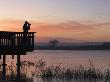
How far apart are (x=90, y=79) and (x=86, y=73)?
49.9 inches

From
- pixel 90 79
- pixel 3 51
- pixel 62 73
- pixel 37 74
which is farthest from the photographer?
pixel 37 74

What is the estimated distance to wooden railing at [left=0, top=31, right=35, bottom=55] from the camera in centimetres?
3109

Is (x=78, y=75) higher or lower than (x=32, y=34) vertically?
lower

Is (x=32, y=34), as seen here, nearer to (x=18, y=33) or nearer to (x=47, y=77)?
(x=18, y=33)

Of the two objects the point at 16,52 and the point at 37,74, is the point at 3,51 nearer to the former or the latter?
the point at 16,52

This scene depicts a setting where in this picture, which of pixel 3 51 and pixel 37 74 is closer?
pixel 3 51

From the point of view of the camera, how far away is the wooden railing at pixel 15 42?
3109 cm

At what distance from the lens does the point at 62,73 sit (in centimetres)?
4188

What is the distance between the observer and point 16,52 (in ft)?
106

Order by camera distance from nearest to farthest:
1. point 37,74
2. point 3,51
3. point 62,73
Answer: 1. point 3,51
2. point 62,73
3. point 37,74

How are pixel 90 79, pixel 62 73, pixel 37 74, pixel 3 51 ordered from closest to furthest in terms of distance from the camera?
pixel 3 51
pixel 90 79
pixel 62 73
pixel 37 74

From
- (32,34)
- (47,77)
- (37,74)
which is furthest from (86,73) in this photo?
(32,34)

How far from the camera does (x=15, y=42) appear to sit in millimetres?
31578

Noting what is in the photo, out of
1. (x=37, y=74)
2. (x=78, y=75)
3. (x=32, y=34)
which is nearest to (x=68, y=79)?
(x=78, y=75)
